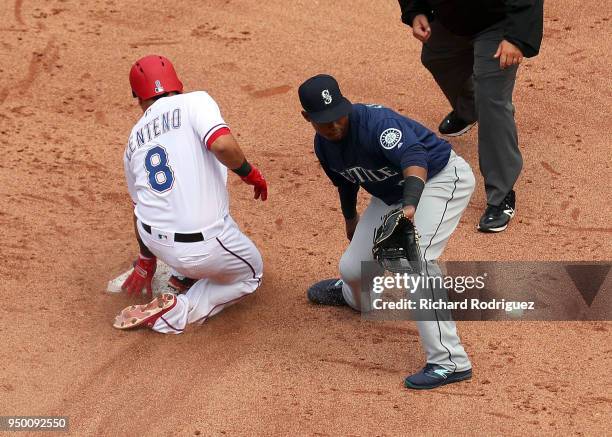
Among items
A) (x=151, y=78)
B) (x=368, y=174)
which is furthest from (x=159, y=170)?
(x=368, y=174)

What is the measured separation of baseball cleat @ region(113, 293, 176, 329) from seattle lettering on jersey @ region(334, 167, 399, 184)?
1336mm

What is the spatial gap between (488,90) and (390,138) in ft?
5.59

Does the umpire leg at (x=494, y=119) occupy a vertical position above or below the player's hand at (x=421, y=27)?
below

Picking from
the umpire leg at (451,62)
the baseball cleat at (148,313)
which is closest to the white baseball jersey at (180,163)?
the baseball cleat at (148,313)

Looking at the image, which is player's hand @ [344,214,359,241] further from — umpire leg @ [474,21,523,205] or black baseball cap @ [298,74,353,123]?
umpire leg @ [474,21,523,205]

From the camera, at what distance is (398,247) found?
5.42 metres

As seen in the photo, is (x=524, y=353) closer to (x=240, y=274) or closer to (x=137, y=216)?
(x=240, y=274)

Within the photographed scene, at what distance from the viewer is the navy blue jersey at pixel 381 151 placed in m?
5.54

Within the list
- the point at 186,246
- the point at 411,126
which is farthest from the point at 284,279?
the point at 411,126

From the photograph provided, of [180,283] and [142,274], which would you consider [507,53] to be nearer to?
[180,283]

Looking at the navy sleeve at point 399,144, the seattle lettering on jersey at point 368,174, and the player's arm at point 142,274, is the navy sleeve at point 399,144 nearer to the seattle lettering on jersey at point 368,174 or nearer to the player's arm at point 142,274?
the seattle lettering on jersey at point 368,174

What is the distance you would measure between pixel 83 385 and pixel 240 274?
1177 millimetres

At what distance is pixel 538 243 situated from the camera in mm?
7117

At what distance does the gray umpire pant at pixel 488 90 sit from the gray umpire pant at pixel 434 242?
3.77 feet
